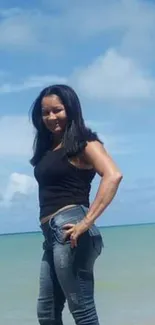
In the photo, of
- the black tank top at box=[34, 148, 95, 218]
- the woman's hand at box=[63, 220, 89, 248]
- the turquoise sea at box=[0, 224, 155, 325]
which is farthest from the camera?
the turquoise sea at box=[0, 224, 155, 325]

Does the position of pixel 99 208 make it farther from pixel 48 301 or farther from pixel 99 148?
pixel 48 301

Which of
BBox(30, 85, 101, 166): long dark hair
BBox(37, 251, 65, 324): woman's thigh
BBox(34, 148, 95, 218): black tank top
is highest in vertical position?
BBox(30, 85, 101, 166): long dark hair

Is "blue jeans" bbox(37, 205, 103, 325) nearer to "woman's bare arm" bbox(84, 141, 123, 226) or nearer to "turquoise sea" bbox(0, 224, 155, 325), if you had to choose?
"woman's bare arm" bbox(84, 141, 123, 226)

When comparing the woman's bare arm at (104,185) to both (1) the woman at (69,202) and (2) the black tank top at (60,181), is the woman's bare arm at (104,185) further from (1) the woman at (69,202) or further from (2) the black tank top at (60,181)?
(2) the black tank top at (60,181)

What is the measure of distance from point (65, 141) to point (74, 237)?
0.56 metres

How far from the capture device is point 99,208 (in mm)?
4738

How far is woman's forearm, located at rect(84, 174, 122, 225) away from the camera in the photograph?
473 centimetres

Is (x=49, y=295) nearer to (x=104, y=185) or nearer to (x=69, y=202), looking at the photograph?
(x=69, y=202)

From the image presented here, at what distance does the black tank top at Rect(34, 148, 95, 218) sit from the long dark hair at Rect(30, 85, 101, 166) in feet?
0.26

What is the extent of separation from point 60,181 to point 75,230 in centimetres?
31

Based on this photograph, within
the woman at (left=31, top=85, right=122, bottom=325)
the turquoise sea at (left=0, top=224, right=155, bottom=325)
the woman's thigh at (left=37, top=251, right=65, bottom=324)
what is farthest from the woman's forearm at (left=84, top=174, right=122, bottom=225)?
the turquoise sea at (left=0, top=224, right=155, bottom=325)

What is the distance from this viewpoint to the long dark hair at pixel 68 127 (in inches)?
191

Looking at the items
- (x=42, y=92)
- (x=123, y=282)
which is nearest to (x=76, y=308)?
(x=42, y=92)

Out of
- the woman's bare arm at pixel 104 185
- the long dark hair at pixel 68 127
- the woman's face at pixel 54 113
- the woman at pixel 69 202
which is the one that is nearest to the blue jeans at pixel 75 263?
the woman at pixel 69 202
